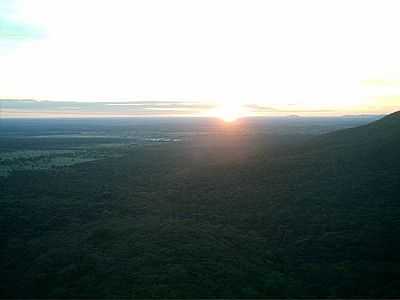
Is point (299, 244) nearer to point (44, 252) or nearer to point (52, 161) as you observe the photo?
point (44, 252)

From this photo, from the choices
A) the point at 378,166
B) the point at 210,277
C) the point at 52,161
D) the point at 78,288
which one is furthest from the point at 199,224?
the point at 52,161

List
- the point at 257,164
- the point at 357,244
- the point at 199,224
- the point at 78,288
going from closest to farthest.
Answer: the point at 78,288 < the point at 357,244 < the point at 199,224 < the point at 257,164

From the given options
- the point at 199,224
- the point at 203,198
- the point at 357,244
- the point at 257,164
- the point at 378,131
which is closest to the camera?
the point at 357,244

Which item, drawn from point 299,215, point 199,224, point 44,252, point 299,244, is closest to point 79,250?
point 44,252

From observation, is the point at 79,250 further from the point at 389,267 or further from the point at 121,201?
the point at 389,267

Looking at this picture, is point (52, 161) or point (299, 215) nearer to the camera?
point (299, 215)

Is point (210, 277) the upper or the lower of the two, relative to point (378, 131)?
lower
